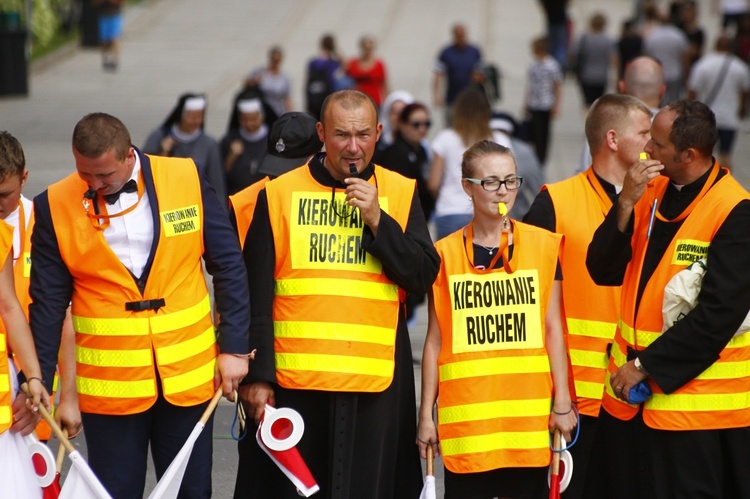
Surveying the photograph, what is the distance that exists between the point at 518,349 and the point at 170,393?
140 cm

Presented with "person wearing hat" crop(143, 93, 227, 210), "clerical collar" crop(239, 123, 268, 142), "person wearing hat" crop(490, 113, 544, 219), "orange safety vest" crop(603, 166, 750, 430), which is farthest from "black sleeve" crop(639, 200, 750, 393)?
"clerical collar" crop(239, 123, 268, 142)

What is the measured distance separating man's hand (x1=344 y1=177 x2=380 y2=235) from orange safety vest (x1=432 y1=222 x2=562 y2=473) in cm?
43

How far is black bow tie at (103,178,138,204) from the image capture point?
16.2 ft

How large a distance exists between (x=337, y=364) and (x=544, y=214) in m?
1.27

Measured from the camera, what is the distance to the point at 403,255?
4812 millimetres

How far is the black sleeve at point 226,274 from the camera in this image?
16.4 feet

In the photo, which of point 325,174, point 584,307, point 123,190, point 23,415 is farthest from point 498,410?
point 23,415

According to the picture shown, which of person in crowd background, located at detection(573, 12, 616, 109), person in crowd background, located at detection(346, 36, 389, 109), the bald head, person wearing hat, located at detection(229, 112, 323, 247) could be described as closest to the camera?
person wearing hat, located at detection(229, 112, 323, 247)

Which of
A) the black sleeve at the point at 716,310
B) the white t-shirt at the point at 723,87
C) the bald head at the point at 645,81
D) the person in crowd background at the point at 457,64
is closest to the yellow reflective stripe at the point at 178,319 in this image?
the black sleeve at the point at 716,310

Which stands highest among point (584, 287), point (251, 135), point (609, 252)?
point (609, 252)

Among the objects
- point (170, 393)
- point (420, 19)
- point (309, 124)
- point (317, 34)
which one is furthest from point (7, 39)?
point (170, 393)

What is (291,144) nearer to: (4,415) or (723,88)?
(4,415)

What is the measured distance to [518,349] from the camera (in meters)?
4.92

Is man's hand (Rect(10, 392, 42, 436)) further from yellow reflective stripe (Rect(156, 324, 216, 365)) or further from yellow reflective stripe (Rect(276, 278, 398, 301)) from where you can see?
yellow reflective stripe (Rect(276, 278, 398, 301))
